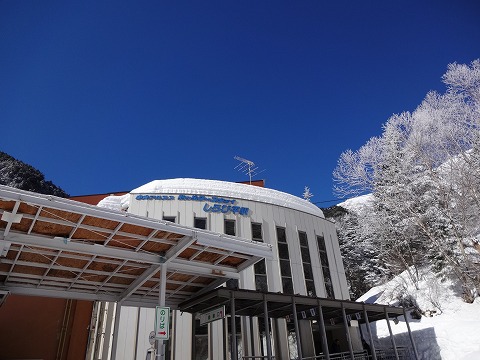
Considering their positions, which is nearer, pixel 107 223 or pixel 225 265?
pixel 107 223

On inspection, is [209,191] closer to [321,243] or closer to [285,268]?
[285,268]

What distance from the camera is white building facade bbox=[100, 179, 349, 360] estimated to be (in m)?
14.5

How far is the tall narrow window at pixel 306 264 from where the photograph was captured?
61.3ft

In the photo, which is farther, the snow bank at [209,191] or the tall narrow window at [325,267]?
the tall narrow window at [325,267]

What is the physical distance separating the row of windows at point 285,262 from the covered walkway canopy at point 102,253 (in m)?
5.87

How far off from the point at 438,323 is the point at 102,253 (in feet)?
70.6

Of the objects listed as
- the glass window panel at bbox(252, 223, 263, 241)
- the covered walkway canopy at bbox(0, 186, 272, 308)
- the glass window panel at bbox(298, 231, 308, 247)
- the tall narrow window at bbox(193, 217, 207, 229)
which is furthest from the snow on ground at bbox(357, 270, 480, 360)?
the tall narrow window at bbox(193, 217, 207, 229)

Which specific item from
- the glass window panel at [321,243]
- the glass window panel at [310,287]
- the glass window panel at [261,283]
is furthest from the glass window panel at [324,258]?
the glass window panel at [261,283]

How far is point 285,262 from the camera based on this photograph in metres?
18.6

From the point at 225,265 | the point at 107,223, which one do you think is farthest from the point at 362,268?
the point at 107,223

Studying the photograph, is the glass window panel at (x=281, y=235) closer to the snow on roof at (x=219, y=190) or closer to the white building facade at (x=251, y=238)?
the white building facade at (x=251, y=238)

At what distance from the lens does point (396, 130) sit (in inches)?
885

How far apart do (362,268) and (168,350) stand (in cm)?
2987

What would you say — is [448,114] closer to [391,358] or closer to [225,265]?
[391,358]
